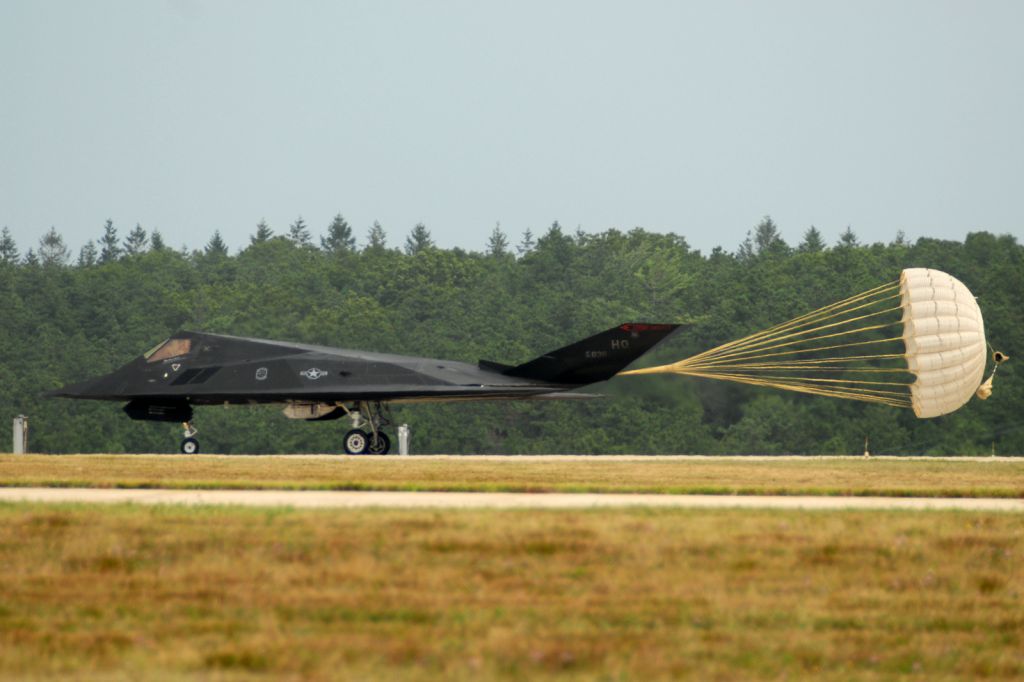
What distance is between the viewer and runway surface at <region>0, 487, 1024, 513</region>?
56.1ft

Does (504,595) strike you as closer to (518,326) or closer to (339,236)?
(518,326)

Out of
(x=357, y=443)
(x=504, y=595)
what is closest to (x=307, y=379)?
(x=357, y=443)

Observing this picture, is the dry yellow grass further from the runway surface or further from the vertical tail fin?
the vertical tail fin

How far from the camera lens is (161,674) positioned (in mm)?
8766

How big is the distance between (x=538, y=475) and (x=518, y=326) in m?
50.2

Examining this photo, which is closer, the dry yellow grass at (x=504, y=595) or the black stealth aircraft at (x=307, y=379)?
the dry yellow grass at (x=504, y=595)

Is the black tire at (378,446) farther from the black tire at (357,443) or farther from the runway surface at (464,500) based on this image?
the runway surface at (464,500)

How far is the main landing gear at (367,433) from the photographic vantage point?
35.5 metres

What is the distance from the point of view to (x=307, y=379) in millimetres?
34750

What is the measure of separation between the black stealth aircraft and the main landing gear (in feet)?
0.08

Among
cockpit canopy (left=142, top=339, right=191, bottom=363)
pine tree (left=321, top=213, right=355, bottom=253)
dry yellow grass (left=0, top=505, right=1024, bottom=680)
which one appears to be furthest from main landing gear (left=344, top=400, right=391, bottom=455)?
pine tree (left=321, top=213, right=355, bottom=253)

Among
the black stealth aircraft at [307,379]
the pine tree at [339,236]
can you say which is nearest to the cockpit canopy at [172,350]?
the black stealth aircraft at [307,379]

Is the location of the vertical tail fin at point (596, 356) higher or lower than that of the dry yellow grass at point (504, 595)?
higher

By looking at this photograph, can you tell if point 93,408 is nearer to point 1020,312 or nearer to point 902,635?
point 1020,312
